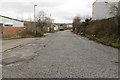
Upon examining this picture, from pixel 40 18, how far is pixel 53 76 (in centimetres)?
7293

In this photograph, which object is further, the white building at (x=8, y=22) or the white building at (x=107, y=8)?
the white building at (x=8, y=22)

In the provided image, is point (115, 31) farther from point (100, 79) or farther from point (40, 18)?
point (40, 18)

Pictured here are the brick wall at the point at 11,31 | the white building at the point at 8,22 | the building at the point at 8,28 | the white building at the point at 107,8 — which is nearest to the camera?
the white building at the point at 107,8

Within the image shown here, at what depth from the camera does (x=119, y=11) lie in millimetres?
32500

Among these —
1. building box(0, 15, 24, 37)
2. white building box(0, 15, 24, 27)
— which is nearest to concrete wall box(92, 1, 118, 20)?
building box(0, 15, 24, 37)

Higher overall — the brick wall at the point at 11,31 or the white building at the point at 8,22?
the white building at the point at 8,22

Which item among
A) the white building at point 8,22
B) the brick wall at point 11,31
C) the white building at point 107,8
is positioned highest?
the white building at point 107,8

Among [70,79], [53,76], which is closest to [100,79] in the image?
[70,79]

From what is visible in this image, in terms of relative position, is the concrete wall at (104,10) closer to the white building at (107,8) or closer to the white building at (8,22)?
the white building at (107,8)

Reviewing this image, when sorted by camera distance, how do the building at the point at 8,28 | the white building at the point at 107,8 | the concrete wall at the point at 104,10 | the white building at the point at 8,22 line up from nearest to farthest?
1. the white building at the point at 107,8
2. the concrete wall at the point at 104,10
3. the building at the point at 8,28
4. the white building at the point at 8,22

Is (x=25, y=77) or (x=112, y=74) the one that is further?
(x=112, y=74)

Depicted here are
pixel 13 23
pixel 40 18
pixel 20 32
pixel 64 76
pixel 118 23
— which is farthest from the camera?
pixel 40 18

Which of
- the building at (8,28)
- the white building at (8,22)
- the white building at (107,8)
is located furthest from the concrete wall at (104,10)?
the white building at (8,22)

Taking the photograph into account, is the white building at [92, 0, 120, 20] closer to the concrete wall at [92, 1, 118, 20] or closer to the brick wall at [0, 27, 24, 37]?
the concrete wall at [92, 1, 118, 20]
